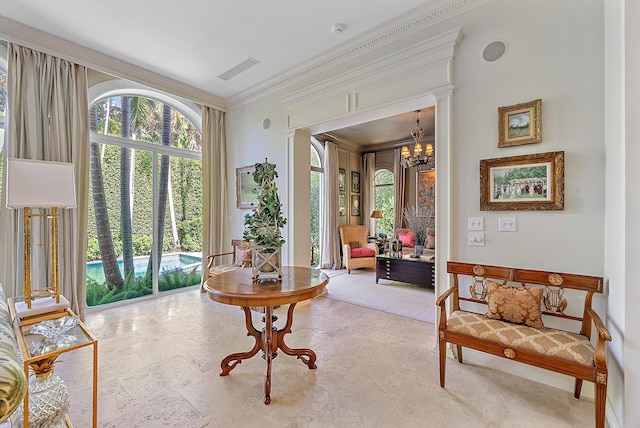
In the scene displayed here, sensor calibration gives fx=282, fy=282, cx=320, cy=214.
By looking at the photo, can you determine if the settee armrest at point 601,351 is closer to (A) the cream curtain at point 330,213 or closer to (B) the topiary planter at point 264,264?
(B) the topiary planter at point 264,264

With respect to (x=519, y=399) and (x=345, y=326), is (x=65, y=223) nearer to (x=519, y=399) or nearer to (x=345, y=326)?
(x=345, y=326)

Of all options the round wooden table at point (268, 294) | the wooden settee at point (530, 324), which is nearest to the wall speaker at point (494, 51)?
the wooden settee at point (530, 324)

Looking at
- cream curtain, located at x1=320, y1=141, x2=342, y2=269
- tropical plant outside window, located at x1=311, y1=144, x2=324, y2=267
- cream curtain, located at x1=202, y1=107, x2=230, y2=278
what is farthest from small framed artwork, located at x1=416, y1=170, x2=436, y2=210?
cream curtain, located at x1=202, y1=107, x2=230, y2=278

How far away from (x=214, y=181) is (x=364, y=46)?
3.11m

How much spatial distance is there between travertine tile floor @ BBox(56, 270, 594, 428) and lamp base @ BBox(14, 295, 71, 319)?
587 millimetres

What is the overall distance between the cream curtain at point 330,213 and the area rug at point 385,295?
867 millimetres

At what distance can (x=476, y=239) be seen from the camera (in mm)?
2447

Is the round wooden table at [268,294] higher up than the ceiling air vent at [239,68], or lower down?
lower down

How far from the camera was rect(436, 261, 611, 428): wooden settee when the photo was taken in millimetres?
1624

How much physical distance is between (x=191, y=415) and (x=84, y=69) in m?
3.98

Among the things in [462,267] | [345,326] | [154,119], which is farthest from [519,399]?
[154,119]

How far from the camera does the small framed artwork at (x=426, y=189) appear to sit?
656 centimetres

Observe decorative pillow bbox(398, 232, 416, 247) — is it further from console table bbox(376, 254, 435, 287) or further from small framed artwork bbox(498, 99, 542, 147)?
small framed artwork bbox(498, 99, 542, 147)

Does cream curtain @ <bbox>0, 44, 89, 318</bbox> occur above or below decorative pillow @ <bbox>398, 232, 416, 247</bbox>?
above
